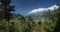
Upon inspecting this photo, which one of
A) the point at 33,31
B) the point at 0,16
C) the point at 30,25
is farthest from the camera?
the point at 0,16

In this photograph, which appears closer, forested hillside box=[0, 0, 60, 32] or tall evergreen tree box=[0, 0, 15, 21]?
forested hillside box=[0, 0, 60, 32]

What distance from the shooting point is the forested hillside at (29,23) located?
3488 centimetres

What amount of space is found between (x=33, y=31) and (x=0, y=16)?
52.4 feet

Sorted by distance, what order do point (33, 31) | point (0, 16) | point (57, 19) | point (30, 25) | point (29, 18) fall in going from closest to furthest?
point (57, 19) < point (33, 31) < point (30, 25) < point (29, 18) < point (0, 16)

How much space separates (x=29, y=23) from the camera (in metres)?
46.3

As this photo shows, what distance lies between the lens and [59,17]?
35.3m

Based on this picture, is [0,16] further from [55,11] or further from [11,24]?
[55,11]

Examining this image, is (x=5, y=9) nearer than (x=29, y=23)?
No

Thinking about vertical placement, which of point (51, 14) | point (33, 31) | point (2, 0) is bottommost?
point (33, 31)

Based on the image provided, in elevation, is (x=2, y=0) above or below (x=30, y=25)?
above

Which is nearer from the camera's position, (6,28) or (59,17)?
(59,17)

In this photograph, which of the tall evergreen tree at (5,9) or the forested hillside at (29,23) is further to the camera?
the tall evergreen tree at (5,9)

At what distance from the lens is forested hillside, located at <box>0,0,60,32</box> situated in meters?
34.9

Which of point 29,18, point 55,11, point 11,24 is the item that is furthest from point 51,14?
point 29,18
